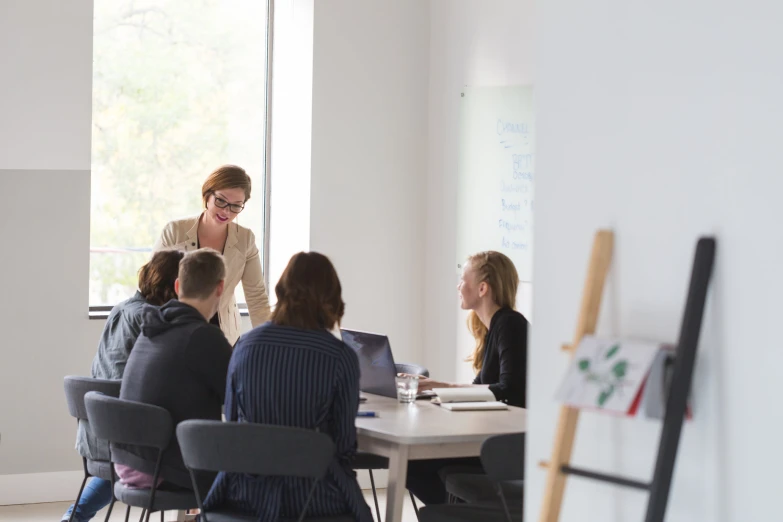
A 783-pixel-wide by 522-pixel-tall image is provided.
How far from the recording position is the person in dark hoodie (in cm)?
330

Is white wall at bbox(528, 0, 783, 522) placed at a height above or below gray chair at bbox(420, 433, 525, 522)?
above

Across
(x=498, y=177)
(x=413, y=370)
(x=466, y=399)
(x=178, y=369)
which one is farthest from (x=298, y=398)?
(x=498, y=177)

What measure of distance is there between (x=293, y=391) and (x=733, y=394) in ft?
4.33

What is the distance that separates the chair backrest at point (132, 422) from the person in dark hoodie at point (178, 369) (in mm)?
98

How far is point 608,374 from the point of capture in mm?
2051

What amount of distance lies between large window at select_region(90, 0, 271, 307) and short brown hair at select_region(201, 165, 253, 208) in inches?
47.2

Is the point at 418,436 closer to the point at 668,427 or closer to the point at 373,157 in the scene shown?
the point at 668,427

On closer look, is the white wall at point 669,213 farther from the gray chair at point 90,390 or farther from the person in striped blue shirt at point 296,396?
the gray chair at point 90,390

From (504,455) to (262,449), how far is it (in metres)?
0.68

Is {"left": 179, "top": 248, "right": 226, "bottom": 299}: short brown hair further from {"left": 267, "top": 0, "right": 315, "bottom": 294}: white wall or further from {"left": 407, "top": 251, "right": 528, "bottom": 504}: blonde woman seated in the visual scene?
{"left": 267, "top": 0, "right": 315, "bottom": 294}: white wall

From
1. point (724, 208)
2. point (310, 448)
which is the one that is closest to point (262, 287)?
point (310, 448)

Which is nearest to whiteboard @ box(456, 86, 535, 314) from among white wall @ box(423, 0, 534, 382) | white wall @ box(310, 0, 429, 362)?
white wall @ box(423, 0, 534, 382)

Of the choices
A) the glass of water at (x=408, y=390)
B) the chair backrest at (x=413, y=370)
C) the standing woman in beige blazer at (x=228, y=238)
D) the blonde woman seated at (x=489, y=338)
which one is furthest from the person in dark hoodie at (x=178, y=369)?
the chair backrest at (x=413, y=370)

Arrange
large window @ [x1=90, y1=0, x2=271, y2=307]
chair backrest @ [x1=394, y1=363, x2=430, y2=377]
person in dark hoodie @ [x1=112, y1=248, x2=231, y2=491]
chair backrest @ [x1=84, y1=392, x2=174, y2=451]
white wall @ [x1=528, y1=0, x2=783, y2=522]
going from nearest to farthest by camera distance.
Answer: white wall @ [x1=528, y1=0, x2=783, y2=522] < chair backrest @ [x1=84, y1=392, x2=174, y2=451] < person in dark hoodie @ [x1=112, y1=248, x2=231, y2=491] < chair backrest @ [x1=394, y1=363, x2=430, y2=377] < large window @ [x1=90, y1=0, x2=271, y2=307]
